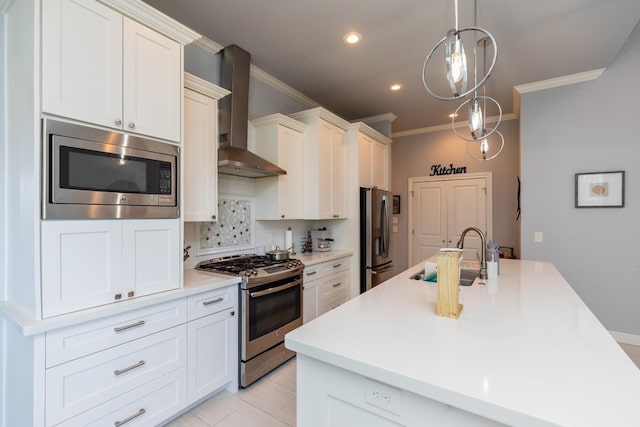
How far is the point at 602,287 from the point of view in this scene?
328 centimetres

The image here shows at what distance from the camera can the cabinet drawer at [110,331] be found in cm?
141

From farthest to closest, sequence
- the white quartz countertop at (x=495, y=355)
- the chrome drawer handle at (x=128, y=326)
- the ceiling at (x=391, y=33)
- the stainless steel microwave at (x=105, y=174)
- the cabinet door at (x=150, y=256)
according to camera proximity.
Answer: the ceiling at (x=391, y=33)
the cabinet door at (x=150, y=256)
the chrome drawer handle at (x=128, y=326)
the stainless steel microwave at (x=105, y=174)
the white quartz countertop at (x=495, y=355)

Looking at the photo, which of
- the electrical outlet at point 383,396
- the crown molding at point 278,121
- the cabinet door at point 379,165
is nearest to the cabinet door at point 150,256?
the electrical outlet at point 383,396

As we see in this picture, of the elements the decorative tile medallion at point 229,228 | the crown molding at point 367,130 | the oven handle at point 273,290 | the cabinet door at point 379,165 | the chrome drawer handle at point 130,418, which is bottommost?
the chrome drawer handle at point 130,418

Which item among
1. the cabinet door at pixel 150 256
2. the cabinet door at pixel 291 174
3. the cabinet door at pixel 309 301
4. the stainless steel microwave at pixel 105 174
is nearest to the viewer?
the stainless steel microwave at pixel 105 174

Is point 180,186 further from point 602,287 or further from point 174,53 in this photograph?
point 602,287

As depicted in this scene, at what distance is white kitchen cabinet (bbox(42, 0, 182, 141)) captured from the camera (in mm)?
1441

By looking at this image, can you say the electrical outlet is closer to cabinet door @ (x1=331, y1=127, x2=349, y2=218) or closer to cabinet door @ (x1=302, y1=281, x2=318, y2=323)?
cabinet door @ (x1=302, y1=281, x2=318, y2=323)

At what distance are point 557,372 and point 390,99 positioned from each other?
3.80 m

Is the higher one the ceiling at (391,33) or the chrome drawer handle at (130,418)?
the ceiling at (391,33)

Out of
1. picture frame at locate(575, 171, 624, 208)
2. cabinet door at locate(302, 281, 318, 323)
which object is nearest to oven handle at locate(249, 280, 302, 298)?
cabinet door at locate(302, 281, 318, 323)

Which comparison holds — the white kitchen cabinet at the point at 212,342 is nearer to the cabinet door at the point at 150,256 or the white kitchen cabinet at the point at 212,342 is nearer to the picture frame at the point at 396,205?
the cabinet door at the point at 150,256

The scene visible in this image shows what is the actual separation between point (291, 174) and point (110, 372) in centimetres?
231

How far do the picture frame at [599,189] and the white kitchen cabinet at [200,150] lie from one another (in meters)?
3.88
